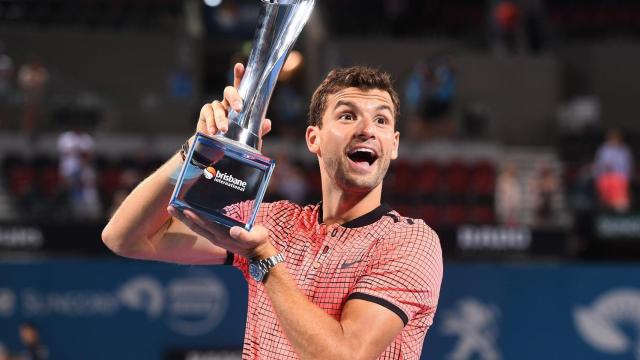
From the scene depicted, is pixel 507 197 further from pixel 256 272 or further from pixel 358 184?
pixel 256 272

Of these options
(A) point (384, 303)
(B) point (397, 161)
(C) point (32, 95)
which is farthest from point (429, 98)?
(A) point (384, 303)

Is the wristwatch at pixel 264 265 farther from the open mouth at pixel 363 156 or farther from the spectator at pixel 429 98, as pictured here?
the spectator at pixel 429 98

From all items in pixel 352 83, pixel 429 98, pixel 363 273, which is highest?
pixel 352 83

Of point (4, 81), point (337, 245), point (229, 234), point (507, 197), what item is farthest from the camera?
point (4, 81)

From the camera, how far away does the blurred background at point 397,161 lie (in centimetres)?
1135

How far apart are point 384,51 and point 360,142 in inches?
724

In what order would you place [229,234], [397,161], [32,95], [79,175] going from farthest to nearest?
[32,95]
[397,161]
[79,175]
[229,234]

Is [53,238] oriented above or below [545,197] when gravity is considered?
below

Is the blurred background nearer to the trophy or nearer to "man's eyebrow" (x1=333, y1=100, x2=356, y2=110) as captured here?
"man's eyebrow" (x1=333, y1=100, x2=356, y2=110)

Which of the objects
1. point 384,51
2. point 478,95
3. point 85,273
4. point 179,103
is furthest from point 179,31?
point 85,273

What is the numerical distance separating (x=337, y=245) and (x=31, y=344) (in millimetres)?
8468

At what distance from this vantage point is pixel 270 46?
3.14m

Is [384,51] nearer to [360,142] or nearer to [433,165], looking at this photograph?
[433,165]

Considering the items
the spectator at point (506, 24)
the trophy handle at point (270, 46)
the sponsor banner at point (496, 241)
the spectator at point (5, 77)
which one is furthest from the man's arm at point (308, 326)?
the spectator at point (506, 24)
